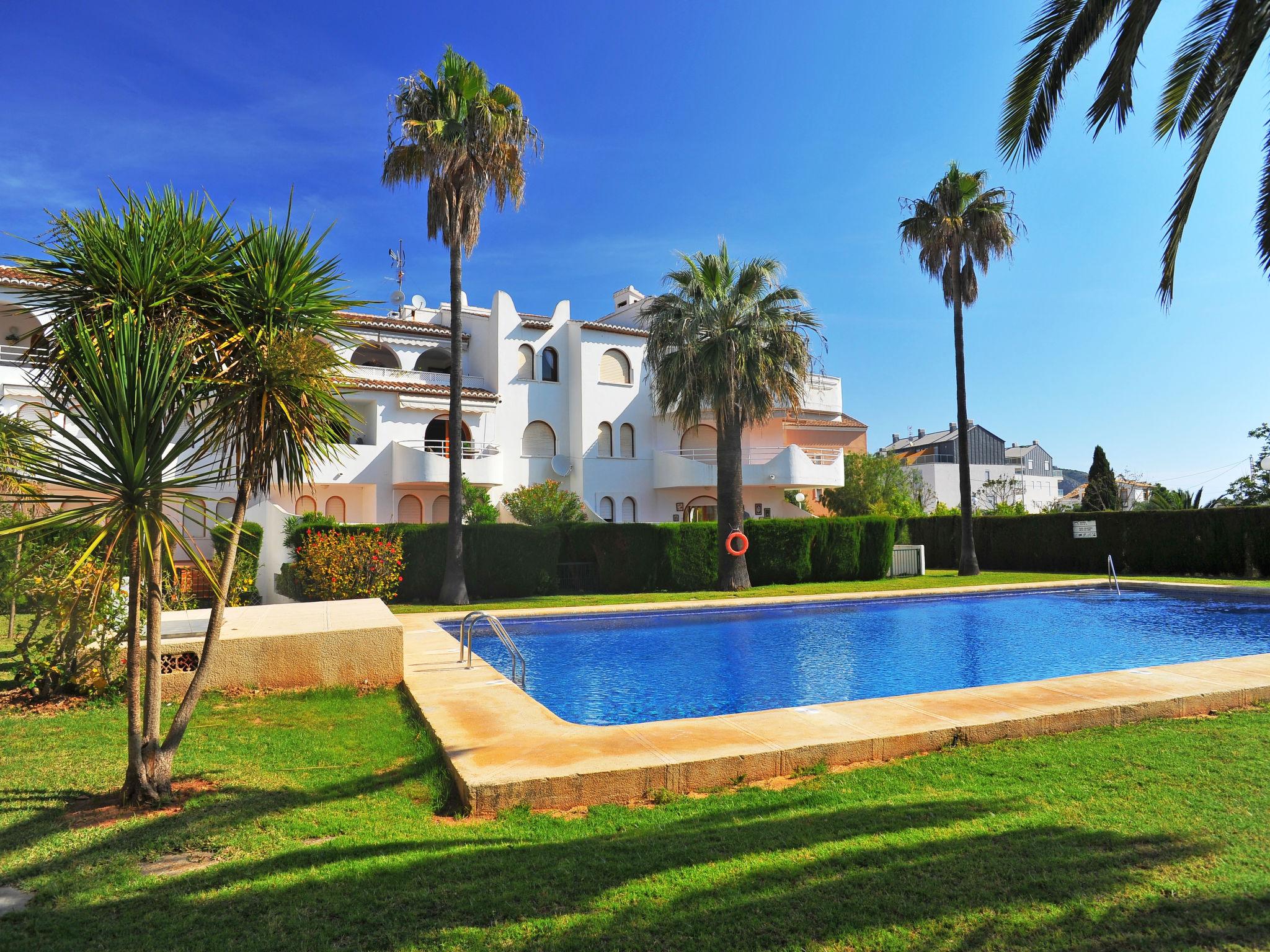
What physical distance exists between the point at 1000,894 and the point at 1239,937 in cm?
91

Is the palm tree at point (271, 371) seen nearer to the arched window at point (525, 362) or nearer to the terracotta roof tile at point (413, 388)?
the terracotta roof tile at point (413, 388)

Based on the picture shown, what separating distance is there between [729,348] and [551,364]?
42.1 feet

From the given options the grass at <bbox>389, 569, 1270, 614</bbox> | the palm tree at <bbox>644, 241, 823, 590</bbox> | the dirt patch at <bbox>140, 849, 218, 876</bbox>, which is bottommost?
the dirt patch at <bbox>140, 849, 218, 876</bbox>

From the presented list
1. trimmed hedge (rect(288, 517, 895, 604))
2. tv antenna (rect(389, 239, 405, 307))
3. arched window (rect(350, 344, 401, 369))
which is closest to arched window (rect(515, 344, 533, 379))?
arched window (rect(350, 344, 401, 369))

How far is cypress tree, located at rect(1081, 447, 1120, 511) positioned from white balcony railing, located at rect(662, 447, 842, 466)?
17474mm

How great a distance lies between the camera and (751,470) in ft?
111

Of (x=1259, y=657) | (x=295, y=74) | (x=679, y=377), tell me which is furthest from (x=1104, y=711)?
(x=679, y=377)

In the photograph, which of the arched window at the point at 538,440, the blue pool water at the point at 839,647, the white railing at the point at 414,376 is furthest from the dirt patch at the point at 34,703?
the arched window at the point at 538,440

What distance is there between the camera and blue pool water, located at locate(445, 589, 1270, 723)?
11219 mm

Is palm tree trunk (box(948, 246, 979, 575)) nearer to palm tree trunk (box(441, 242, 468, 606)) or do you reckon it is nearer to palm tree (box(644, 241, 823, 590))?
palm tree (box(644, 241, 823, 590))

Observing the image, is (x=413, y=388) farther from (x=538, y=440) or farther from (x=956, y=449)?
(x=956, y=449)

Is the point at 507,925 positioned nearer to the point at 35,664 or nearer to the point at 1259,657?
the point at 35,664

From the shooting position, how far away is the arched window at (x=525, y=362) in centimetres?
3267

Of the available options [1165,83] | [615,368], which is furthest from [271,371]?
[615,368]
